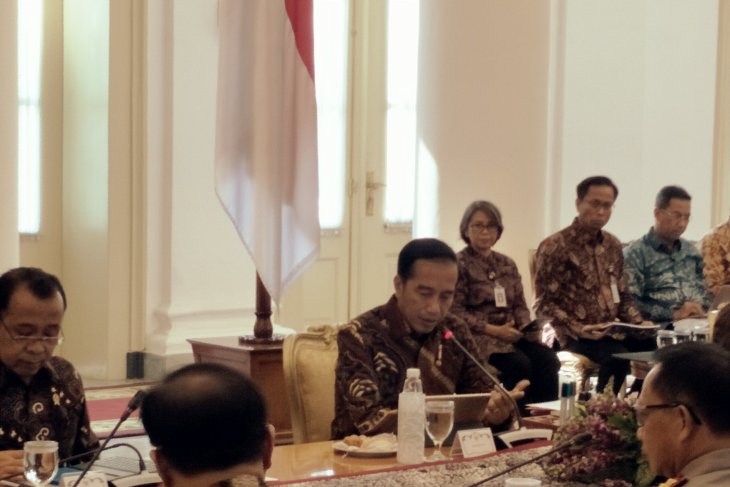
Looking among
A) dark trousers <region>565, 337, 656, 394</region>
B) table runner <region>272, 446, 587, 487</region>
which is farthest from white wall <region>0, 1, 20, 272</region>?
table runner <region>272, 446, 587, 487</region>

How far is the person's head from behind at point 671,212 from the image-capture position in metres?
7.33

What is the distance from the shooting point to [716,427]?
229cm

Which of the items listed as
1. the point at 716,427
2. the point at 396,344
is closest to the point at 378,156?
the point at 396,344

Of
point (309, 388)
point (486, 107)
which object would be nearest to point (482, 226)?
point (486, 107)

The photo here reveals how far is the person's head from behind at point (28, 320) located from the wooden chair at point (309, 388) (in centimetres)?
85

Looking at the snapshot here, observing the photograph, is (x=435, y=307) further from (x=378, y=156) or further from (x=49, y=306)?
(x=378, y=156)

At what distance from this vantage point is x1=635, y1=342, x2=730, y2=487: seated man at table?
2277 mm

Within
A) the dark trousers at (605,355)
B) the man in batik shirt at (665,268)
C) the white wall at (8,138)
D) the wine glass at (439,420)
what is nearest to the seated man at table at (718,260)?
the man in batik shirt at (665,268)

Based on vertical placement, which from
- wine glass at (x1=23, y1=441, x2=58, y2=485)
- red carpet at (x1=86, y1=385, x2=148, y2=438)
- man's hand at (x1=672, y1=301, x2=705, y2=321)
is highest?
wine glass at (x1=23, y1=441, x2=58, y2=485)

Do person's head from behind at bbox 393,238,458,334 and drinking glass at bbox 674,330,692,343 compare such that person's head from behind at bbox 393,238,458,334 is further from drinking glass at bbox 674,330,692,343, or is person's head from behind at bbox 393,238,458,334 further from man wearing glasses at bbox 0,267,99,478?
drinking glass at bbox 674,330,692,343

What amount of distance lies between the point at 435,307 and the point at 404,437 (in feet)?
2.20

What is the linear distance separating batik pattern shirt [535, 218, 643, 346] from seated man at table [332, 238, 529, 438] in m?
2.95

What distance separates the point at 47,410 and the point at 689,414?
5.55 ft

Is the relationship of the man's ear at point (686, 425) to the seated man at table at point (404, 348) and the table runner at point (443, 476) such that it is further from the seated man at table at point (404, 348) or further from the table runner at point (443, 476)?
the seated man at table at point (404, 348)
